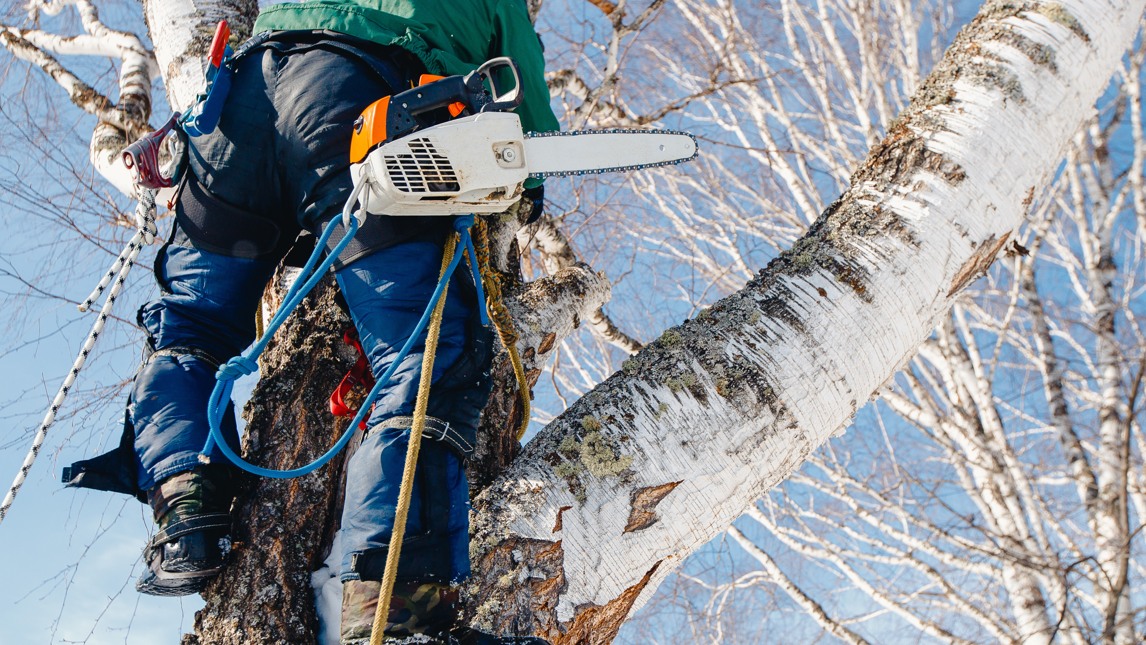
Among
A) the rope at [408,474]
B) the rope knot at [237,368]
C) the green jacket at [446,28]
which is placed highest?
the green jacket at [446,28]

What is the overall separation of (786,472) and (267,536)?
105 cm

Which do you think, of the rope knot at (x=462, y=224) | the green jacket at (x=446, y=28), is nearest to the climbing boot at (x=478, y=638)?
the rope knot at (x=462, y=224)

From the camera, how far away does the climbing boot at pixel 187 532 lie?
58.4 inches

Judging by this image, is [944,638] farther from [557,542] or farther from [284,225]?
[284,225]

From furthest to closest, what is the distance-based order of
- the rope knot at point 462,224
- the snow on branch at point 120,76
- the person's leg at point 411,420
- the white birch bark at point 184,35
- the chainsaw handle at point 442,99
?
the snow on branch at point 120,76
the white birch bark at point 184,35
the rope knot at point 462,224
the chainsaw handle at point 442,99
the person's leg at point 411,420

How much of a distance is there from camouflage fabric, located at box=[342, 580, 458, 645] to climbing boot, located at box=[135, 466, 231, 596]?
1.18 ft

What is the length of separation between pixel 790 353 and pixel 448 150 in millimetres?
763

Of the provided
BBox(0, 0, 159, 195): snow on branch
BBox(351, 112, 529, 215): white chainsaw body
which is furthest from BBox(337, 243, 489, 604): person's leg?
BBox(0, 0, 159, 195): snow on branch

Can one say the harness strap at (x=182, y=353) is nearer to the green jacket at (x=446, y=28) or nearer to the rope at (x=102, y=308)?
the rope at (x=102, y=308)

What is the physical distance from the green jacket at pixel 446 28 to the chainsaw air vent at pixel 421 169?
0.26 meters

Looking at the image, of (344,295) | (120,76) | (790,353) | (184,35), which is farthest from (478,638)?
(120,76)

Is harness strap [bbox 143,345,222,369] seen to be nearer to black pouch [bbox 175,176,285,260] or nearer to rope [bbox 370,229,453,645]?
black pouch [bbox 175,176,285,260]

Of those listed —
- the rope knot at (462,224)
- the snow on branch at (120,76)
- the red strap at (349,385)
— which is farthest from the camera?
the snow on branch at (120,76)

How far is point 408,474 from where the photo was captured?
1.30 meters
